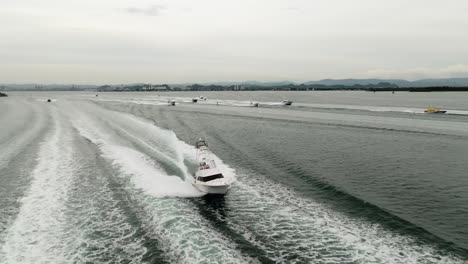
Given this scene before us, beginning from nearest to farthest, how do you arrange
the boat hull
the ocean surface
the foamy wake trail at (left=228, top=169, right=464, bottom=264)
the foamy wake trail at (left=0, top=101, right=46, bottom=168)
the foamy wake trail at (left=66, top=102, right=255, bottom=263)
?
1. the foamy wake trail at (left=228, top=169, right=464, bottom=264)
2. the foamy wake trail at (left=66, top=102, right=255, bottom=263)
3. the ocean surface
4. the boat hull
5. the foamy wake trail at (left=0, top=101, right=46, bottom=168)

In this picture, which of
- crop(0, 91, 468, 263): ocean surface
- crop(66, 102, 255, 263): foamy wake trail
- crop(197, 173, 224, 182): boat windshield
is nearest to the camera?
crop(66, 102, 255, 263): foamy wake trail

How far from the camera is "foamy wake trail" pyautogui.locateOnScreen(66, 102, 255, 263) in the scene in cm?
1770

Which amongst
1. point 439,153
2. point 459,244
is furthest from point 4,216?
point 439,153

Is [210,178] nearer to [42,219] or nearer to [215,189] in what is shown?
[215,189]

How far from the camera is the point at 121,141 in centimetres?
4756

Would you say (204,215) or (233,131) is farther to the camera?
(233,131)

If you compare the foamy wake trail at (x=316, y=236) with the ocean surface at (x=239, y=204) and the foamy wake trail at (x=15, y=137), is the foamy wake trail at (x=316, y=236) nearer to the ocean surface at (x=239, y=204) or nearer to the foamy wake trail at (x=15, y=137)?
the ocean surface at (x=239, y=204)

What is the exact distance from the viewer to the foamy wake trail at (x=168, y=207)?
17.7m

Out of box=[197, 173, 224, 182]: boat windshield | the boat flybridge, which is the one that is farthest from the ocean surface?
box=[197, 173, 224, 182]: boat windshield

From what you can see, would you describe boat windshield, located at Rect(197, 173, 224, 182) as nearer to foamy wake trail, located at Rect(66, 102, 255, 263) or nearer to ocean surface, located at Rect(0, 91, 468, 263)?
foamy wake trail, located at Rect(66, 102, 255, 263)

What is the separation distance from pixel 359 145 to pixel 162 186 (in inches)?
1174

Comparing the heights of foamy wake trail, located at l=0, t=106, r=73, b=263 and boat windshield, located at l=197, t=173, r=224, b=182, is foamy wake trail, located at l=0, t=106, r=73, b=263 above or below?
below

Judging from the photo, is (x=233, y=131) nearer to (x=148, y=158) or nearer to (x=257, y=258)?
(x=148, y=158)

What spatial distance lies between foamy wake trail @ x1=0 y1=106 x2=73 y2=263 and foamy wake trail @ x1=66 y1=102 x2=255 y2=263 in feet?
16.0
